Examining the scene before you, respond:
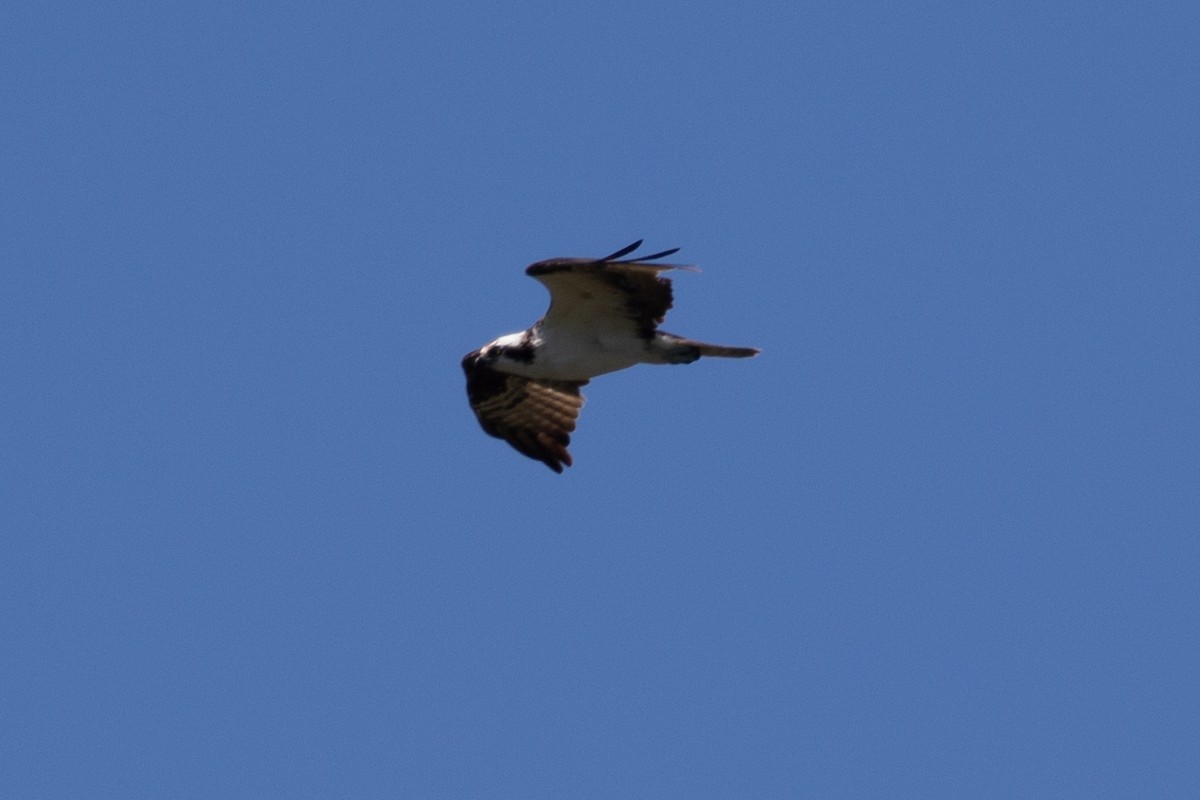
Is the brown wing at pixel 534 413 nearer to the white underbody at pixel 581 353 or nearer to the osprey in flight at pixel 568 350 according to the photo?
the osprey in flight at pixel 568 350

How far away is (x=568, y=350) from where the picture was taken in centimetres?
1750

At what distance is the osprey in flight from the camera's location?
1642 cm

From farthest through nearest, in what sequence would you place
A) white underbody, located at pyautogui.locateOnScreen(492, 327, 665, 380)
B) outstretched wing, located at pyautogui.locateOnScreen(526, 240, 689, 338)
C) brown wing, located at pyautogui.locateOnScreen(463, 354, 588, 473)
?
brown wing, located at pyautogui.locateOnScreen(463, 354, 588, 473)
white underbody, located at pyautogui.locateOnScreen(492, 327, 665, 380)
outstretched wing, located at pyautogui.locateOnScreen(526, 240, 689, 338)

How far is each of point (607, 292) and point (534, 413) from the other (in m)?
2.73

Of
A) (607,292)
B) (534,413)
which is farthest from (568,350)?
(534,413)

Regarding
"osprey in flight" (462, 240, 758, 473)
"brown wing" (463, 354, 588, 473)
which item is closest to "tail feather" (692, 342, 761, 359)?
"osprey in flight" (462, 240, 758, 473)

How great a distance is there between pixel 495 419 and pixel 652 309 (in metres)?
2.89

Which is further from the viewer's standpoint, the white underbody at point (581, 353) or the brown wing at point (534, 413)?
the brown wing at point (534, 413)

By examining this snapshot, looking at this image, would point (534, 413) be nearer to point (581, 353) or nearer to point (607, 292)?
point (581, 353)

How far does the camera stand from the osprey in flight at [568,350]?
1642cm

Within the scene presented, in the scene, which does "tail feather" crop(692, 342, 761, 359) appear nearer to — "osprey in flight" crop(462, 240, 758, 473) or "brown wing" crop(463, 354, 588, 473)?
"osprey in flight" crop(462, 240, 758, 473)

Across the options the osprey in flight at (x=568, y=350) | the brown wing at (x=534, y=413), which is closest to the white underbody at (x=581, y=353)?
the osprey in flight at (x=568, y=350)

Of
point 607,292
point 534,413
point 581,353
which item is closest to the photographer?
point 607,292

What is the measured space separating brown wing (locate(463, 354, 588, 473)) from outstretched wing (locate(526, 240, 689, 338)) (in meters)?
1.60
